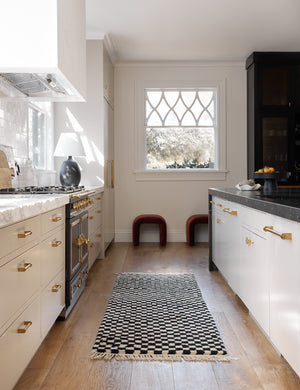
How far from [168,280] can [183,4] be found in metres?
2.77

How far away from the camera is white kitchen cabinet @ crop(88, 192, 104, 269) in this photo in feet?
12.9

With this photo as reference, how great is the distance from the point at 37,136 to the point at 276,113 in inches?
129

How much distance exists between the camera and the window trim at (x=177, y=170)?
19.6 ft

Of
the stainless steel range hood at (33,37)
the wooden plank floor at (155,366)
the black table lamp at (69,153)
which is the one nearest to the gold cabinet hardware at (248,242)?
the wooden plank floor at (155,366)

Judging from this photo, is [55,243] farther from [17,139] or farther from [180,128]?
[180,128]

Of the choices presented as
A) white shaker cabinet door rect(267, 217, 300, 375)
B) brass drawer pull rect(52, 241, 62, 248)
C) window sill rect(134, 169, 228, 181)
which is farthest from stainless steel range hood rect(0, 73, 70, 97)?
window sill rect(134, 169, 228, 181)

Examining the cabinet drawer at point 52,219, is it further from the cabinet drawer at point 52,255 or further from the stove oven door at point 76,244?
the stove oven door at point 76,244

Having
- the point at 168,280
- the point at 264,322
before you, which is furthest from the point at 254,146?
the point at 264,322

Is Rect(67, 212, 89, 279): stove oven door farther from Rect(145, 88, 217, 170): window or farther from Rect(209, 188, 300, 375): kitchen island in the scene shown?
Rect(145, 88, 217, 170): window

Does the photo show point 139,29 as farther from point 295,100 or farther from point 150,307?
point 150,307

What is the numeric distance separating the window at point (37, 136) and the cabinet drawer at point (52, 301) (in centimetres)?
191

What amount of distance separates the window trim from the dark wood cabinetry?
0.54m

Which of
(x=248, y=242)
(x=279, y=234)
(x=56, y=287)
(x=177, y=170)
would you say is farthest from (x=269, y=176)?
(x=177, y=170)

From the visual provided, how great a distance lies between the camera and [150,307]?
2959 mm
